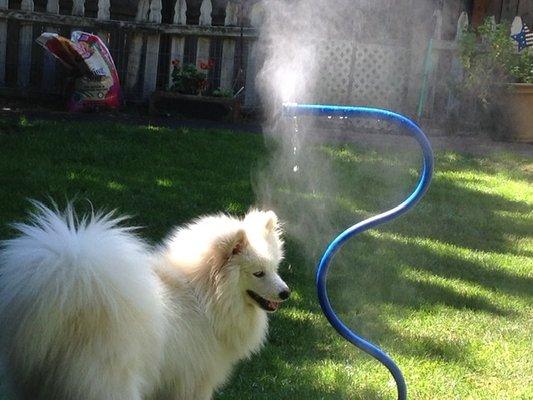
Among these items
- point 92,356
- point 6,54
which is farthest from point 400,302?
point 6,54

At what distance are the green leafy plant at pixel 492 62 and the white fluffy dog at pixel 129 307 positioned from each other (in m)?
6.40

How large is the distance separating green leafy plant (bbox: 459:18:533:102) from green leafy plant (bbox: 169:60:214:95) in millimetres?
2664

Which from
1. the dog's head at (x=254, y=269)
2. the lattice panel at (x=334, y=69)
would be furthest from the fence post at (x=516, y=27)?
the dog's head at (x=254, y=269)

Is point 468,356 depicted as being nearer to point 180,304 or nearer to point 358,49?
point 180,304

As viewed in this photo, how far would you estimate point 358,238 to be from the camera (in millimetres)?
5996

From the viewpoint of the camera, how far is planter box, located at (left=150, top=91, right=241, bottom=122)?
906 centimetres

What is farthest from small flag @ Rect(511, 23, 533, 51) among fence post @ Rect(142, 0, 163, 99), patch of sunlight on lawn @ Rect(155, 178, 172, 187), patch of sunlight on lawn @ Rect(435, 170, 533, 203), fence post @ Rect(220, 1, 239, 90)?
patch of sunlight on lawn @ Rect(155, 178, 172, 187)

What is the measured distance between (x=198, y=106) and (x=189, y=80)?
0.28m

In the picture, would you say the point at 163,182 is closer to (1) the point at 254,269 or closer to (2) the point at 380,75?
(1) the point at 254,269

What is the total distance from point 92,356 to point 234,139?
5.11m

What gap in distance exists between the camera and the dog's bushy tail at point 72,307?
298 centimetres

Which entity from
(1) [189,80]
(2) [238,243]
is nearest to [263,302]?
(2) [238,243]

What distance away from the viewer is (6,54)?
31.2 feet

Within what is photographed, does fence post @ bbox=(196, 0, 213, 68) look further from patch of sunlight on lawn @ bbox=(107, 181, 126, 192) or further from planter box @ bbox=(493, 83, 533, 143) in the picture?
patch of sunlight on lawn @ bbox=(107, 181, 126, 192)
